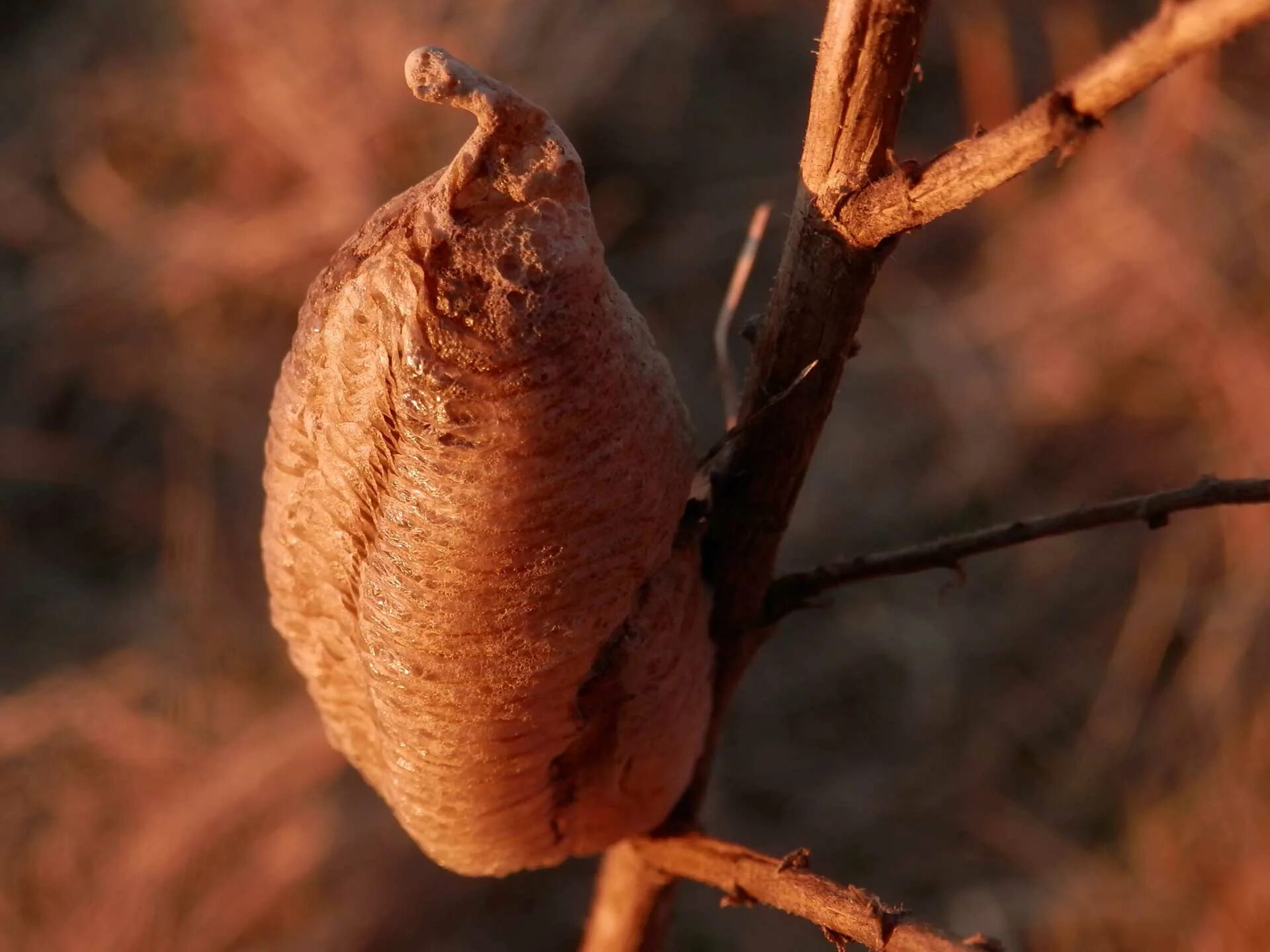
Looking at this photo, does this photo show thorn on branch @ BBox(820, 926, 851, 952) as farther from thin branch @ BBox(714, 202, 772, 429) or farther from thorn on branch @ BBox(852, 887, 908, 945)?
thin branch @ BBox(714, 202, 772, 429)

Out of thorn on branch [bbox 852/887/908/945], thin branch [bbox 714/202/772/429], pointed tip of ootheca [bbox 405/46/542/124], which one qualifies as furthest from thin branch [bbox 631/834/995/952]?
pointed tip of ootheca [bbox 405/46/542/124]

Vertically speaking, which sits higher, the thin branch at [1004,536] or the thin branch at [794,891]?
the thin branch at [1004,536]

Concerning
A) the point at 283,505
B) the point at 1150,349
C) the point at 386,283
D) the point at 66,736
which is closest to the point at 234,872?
the point at 66,736

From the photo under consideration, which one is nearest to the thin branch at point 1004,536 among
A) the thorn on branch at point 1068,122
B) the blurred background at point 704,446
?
the thorn on branch at point 1068,122

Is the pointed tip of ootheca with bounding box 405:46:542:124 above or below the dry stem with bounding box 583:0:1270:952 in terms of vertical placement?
above

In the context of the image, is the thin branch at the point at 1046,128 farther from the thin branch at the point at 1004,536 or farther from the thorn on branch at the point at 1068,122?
the thin branch at the point at 1004,536

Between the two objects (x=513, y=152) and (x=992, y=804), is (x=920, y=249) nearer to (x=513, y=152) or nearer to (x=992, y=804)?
(x=992, y=804)
